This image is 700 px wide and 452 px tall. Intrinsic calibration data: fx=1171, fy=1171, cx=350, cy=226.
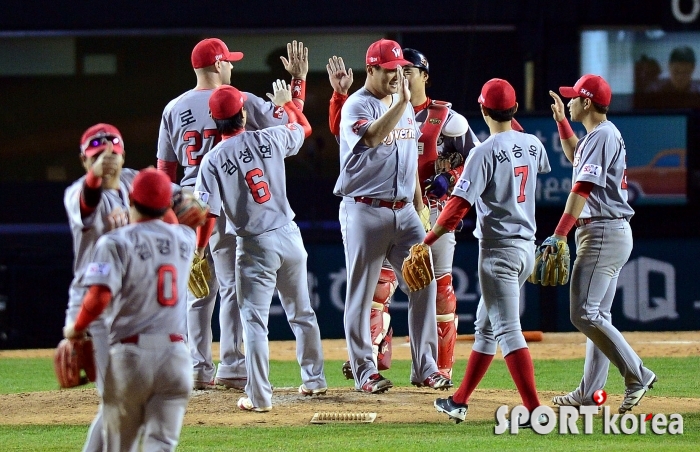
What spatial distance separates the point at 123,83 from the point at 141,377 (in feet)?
38.2

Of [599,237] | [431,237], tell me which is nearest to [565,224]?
[599,237]

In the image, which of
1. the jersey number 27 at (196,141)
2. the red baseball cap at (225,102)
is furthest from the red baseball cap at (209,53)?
the red baseball cap at (225,102)

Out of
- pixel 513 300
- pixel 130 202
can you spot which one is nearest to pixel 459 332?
pixel 513 300

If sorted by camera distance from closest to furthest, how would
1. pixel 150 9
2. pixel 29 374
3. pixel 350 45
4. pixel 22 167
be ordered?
Answer: pixel 29 374
pixel 150 9
pixel 350 45
pixel 22 167

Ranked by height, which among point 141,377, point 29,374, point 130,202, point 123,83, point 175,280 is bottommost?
point 29,374

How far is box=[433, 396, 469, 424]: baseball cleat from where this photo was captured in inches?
231

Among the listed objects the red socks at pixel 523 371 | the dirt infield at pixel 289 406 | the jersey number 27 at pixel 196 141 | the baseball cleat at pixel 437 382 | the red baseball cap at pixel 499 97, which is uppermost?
the red baseball cap at pixel 499 97

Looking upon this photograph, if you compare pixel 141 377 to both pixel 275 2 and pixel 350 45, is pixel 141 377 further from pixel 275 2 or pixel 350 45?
pixel 350 45

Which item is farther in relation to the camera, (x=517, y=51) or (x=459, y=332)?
(x=517, y=51)

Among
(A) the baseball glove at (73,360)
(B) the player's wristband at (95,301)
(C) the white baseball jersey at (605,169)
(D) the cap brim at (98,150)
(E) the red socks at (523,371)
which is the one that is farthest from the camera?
(C) the white baseball jersey at (605,169)

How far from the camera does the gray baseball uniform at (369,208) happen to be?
650cm

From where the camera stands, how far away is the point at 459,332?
449 inches

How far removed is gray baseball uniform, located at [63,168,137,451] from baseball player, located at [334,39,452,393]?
1.94 metres

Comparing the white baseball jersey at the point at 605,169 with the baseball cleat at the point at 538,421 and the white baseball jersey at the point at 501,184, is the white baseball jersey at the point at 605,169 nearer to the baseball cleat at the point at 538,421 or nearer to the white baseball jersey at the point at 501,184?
the white baseball jersey at the point at 501,184
